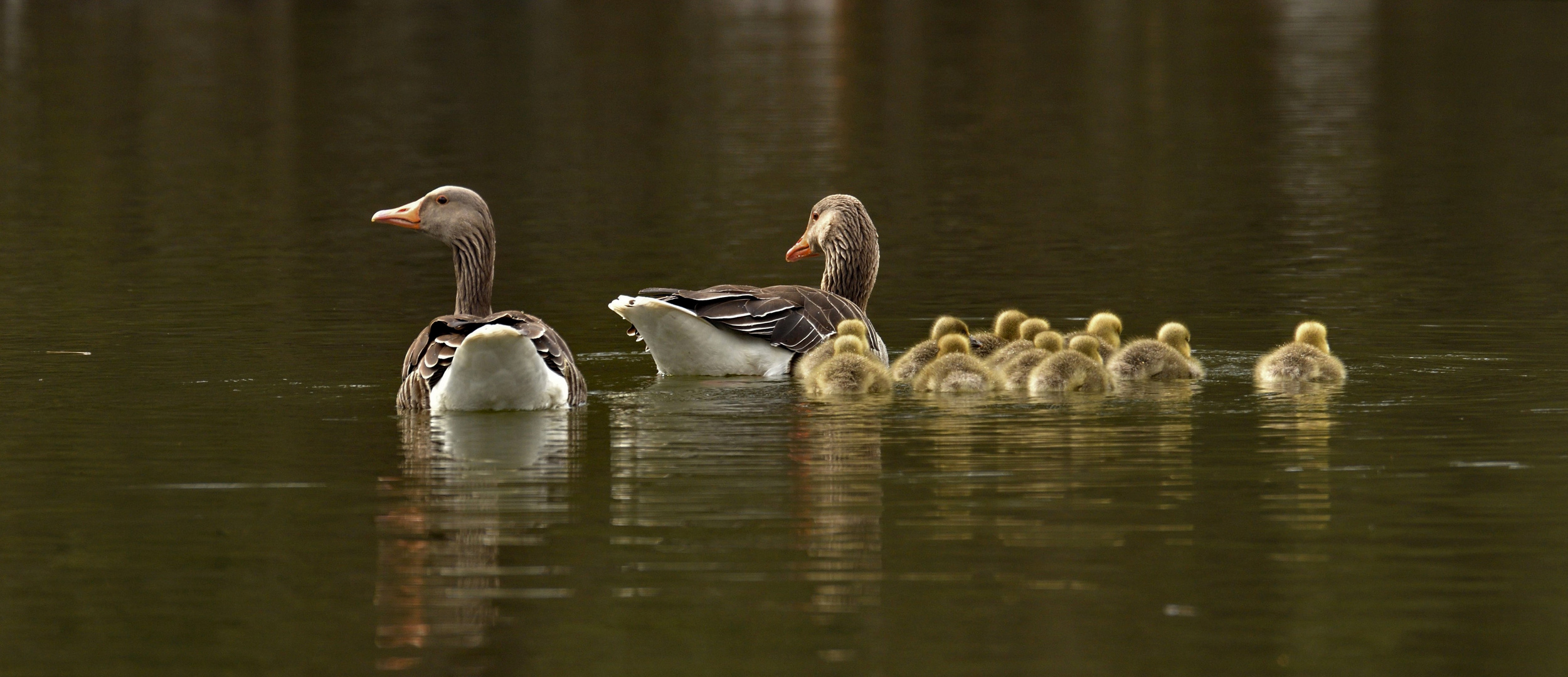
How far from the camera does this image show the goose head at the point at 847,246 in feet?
60.1

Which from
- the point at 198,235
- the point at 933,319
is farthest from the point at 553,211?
the point at 933,319

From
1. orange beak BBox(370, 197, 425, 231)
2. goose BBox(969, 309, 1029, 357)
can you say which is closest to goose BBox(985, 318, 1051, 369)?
goose BBox(969, 309, 1029, 357)

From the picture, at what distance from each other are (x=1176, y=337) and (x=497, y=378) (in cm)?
531

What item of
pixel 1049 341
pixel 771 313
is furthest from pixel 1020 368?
pixel 771 313

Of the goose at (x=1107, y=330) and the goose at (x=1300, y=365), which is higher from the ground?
the goose at (x=1107, y=330)

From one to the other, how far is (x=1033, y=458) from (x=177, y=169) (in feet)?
88.4

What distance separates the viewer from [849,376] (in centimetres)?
1482

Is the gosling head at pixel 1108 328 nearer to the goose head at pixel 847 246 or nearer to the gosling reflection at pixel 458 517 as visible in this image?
the goose head at pixel 847 246

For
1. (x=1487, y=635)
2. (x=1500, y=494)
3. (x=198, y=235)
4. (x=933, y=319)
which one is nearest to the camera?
(x=1487, y=635)

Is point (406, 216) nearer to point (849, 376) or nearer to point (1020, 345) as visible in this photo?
point (849, 376)

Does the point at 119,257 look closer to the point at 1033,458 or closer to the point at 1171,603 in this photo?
the point at 1033,458

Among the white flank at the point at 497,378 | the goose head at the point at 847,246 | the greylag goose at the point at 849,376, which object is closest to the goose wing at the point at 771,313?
the greylag goose at the point at 849,376

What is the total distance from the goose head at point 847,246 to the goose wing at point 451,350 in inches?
172

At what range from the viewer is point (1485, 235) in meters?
25.2
